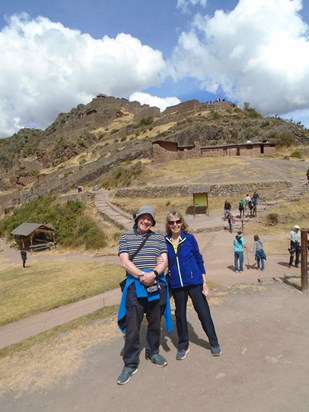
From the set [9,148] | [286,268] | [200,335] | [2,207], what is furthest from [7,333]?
[9,148]

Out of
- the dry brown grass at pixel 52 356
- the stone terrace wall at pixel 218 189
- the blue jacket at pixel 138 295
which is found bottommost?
the dry brown grass at pixel 52 356

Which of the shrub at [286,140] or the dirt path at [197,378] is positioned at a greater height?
the shrub at [286,140]

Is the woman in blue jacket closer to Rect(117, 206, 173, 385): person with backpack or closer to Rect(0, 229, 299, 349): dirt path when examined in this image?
Rect(117, 206, 173, 385): person with backpack

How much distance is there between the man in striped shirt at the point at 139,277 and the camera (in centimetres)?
361

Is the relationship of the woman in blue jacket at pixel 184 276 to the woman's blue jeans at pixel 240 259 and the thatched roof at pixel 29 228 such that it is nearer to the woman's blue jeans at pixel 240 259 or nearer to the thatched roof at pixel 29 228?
the woman's blue jeans at pixel 240 259

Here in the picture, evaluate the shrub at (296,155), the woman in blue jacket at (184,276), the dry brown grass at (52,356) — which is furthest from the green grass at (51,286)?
the shrub at (296,155)

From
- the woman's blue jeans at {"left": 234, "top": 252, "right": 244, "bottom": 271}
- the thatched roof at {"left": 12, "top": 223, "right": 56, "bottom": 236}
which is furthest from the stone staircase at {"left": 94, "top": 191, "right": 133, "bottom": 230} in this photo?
the woman's blue jeans at {"left": 234, "top": 252, "right": 244, "bottom": 271}

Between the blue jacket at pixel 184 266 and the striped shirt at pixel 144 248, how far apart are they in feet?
0.78

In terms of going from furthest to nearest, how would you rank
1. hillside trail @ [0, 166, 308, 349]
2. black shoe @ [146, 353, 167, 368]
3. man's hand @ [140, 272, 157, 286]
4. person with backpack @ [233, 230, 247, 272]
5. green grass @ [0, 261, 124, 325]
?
person with backpack @ [233, 230, 247, 272]
green grass @ [0, 261, 124, 325]
hillside trail @ [0, 166, 308, 349]
black shoe @ [146, 353, 167, 368]
man's hand @ [140, 272, 157, 286]

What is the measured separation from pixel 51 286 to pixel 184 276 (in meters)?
8.87

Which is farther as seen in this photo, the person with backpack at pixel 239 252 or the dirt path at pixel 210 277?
the person with backpack at pixel 239 252

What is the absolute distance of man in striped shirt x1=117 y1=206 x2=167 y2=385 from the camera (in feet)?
11.8

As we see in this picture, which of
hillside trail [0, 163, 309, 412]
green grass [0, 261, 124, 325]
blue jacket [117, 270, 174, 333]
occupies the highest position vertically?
blue jacket [117, 270, 174, 333]

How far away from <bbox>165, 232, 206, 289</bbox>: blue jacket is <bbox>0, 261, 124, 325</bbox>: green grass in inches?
227
